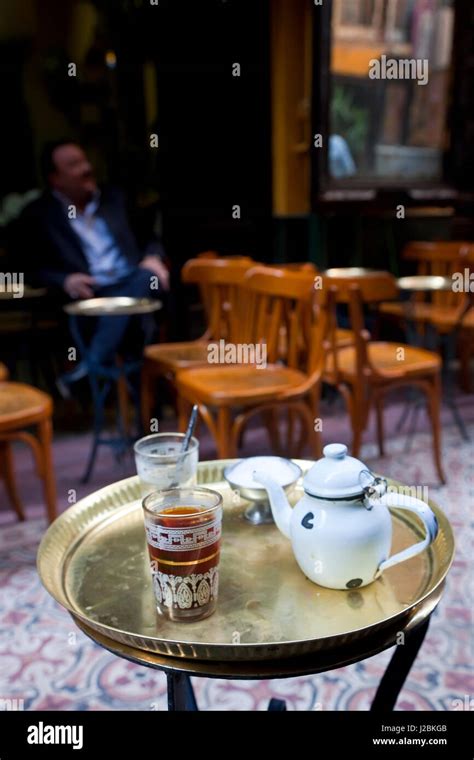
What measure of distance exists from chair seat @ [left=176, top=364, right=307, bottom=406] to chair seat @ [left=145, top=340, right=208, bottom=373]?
116mm

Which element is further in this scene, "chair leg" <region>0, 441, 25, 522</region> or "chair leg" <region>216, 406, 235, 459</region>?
"chair leg" <region>0, 441, 25, 522</region>

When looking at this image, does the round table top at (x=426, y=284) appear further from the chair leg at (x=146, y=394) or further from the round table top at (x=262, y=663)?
the round table top at (x=262, y=663)

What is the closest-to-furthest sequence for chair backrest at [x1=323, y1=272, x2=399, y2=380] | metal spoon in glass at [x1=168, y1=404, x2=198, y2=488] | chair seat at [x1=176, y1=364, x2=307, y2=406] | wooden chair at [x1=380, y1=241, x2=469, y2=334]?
1. metal spoon in glass at [x1=168, y1=404, x2=198, y2=488]
2. chair seat at [x1=176, y1=364, x2=307, y2=406]
3. chair backrest at [x1=323, y1=272, x2=399, y2=380]
4. wooden chair at [x1=380, y1=241, x2=469, y2=334]

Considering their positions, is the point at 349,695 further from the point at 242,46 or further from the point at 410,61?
the point at 410,61

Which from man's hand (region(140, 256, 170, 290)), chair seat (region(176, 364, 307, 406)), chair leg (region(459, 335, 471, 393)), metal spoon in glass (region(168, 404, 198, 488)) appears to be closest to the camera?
metal spoon in glass (region(168, 404, 198, 488))

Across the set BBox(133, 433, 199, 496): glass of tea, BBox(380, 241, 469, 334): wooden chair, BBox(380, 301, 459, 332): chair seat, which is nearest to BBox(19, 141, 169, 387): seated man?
BBox(380, 301, 459, 332): chair seat

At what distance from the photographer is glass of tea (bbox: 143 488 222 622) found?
82 cm

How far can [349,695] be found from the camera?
1637 mm

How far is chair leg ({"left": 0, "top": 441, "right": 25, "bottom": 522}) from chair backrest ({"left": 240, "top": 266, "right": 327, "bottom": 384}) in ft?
3.47

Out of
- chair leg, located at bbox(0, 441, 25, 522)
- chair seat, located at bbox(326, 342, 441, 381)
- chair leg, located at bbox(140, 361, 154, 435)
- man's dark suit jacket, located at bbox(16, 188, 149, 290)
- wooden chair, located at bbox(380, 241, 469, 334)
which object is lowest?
chair leg, located at bbox(0, 441, 25, 522)

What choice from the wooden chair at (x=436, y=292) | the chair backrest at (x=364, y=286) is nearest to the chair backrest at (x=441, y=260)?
the wooden chair at (x=436, y=292)

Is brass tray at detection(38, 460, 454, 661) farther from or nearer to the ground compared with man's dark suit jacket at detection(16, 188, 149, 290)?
nearer to the ground

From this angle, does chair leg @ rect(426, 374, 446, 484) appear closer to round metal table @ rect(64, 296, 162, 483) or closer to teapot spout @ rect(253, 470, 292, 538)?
round metal table @ rect(64, 296, 162, 483)

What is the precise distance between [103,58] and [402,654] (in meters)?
3.81
